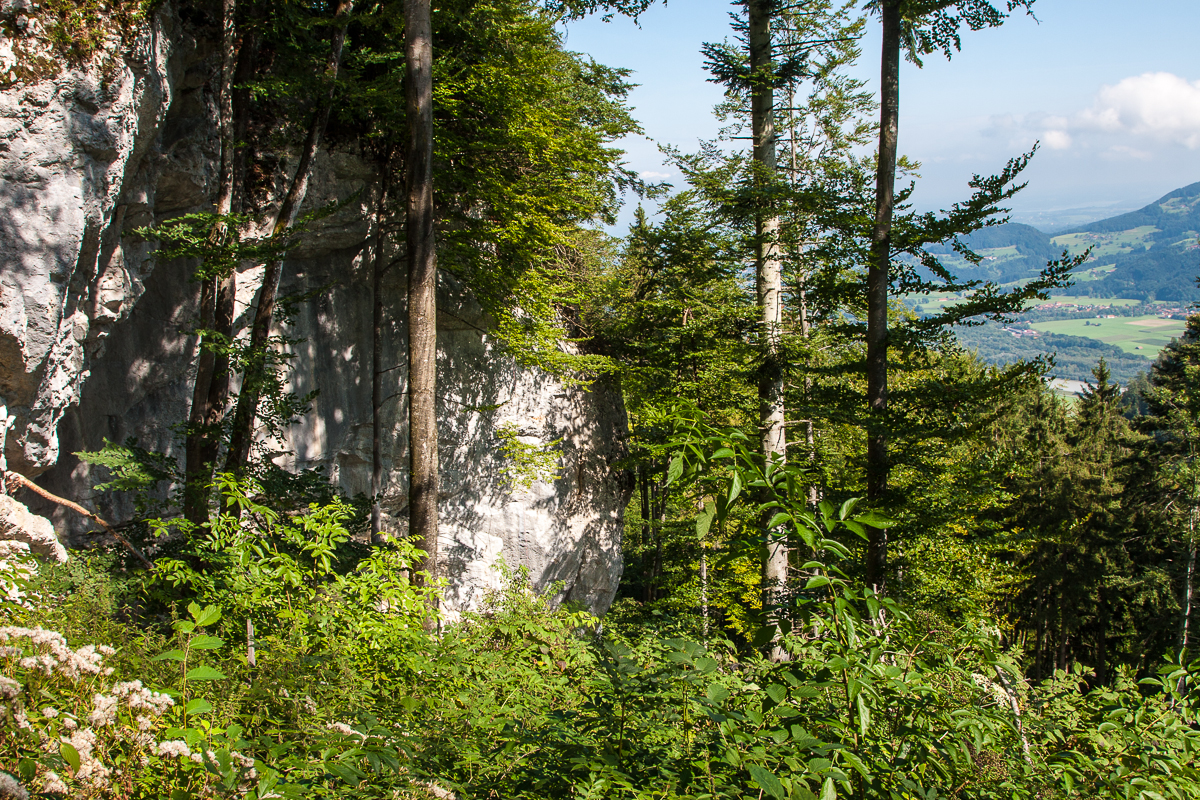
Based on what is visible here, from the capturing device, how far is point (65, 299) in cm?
527

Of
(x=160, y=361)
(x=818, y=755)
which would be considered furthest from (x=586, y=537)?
(x=818, y=755)

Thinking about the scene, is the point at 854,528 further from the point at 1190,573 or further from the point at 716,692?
the point at 1190,573

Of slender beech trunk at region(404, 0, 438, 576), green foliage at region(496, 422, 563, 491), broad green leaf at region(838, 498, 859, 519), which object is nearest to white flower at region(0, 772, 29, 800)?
broad green leaf at region(838, 498, 859, 519)

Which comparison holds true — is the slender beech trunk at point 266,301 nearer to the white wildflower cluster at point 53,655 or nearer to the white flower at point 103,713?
the white wildflower cluster at point 53,655

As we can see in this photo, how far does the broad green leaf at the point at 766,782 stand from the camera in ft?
4.33

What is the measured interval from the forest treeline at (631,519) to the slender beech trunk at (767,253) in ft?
0.19

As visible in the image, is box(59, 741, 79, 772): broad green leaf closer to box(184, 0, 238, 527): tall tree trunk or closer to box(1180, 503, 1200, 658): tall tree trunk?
box(184, 0, 238, 527): tall tree trunk

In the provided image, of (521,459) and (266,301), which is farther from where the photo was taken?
(521,459)

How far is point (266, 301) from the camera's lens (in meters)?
7.18

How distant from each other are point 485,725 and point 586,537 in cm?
1166

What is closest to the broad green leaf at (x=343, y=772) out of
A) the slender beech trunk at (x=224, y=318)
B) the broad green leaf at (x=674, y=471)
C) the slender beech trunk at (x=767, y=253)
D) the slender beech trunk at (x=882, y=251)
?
the broad green leaf at (x=674, y=471)

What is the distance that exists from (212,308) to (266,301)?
0.53m

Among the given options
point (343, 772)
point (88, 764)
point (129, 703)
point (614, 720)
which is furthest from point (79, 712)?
point (614, 720)

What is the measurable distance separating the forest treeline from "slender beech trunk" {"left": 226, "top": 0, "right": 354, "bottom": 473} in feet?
0.17
